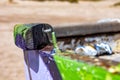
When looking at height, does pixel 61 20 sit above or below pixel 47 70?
below

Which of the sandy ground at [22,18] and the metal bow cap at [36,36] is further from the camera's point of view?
the sandy ground at [22,18]

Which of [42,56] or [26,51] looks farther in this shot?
[26,51]

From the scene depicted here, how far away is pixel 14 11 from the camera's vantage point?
64.6 feet

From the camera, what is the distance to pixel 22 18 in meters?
17.3

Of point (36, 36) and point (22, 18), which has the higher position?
point (36, 36)

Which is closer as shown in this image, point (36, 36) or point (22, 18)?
point (36, 36)

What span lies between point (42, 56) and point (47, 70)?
0.35 feet

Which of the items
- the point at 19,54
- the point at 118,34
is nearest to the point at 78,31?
the point at 118,34

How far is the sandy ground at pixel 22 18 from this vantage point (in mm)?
7871

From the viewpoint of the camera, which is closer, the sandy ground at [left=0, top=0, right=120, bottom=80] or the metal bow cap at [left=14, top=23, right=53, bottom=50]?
the metal bow cap at [left=14, top=23, right=53, bottom=50]

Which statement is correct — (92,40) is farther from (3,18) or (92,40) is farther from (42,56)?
(3,18)

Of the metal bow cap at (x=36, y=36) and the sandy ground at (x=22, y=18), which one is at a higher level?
the metal bow cap at (x=36, y=36)

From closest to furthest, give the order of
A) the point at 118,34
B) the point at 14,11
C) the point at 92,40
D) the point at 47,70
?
1. the point at 47,70
2. the point at 92,40
3. the point at 118,34
4. the point at 14,11

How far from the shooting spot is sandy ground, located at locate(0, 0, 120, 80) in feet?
25.8
